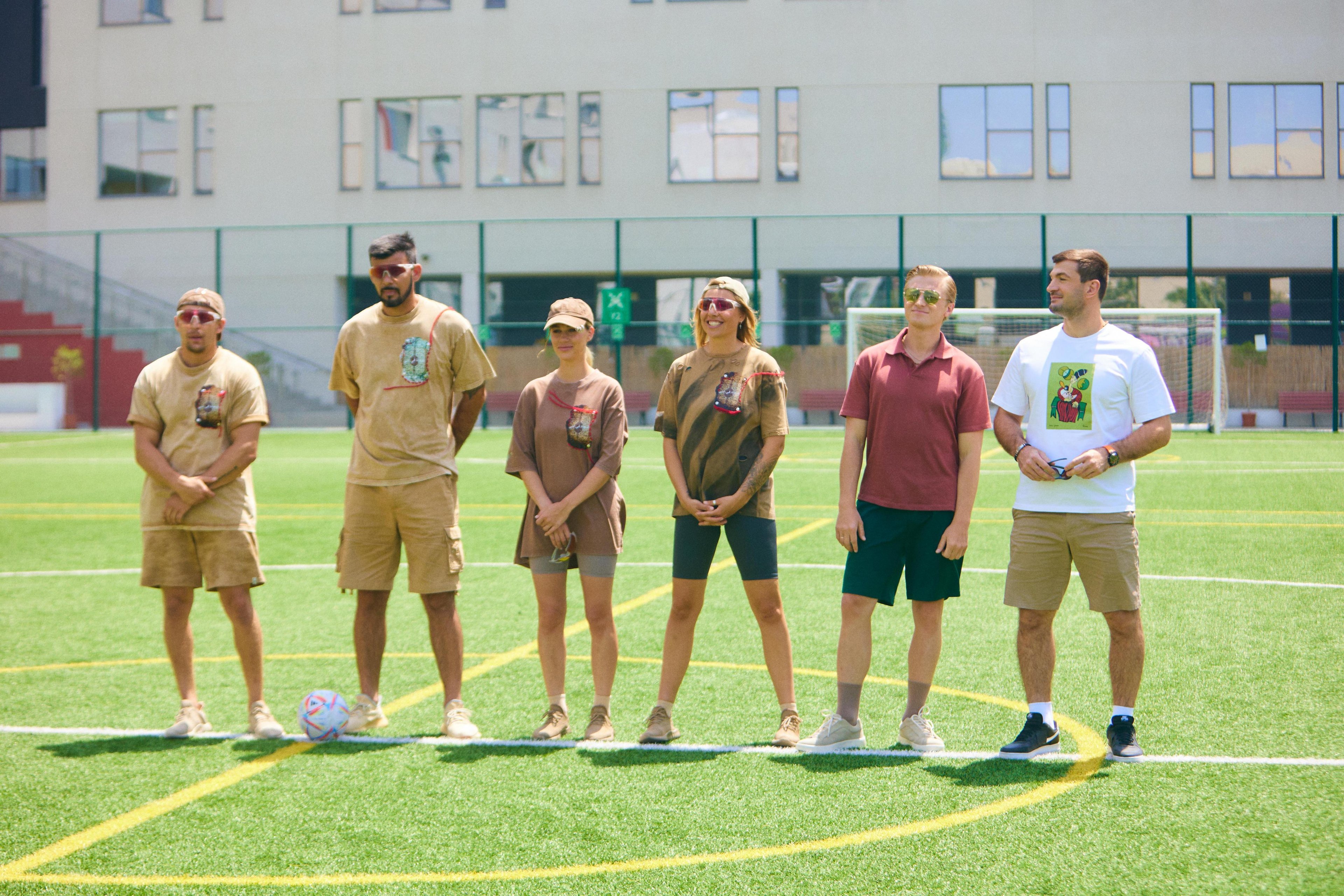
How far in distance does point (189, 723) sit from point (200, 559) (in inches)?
27.9

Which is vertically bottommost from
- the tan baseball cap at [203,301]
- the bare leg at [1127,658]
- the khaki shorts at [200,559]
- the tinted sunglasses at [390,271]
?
the bare leg at [1127,658]

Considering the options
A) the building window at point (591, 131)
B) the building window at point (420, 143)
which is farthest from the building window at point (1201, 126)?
the building window at point (420, 143)

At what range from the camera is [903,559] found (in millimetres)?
5227

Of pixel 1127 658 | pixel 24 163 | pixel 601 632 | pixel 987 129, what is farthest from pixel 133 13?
pixel 1127 658

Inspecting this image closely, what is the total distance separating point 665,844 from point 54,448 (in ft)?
76.2

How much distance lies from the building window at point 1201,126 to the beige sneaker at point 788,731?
30128 mm

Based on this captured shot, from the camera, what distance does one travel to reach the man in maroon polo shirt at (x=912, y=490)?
512cm

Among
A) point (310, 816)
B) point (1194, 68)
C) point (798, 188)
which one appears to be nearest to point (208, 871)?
point (310, 816)

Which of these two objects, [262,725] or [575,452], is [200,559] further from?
[575,452]

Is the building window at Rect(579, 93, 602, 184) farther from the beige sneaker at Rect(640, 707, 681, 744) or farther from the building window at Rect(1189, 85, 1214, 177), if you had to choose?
the beige sneaker at Rect(640, 707, 681, 744)

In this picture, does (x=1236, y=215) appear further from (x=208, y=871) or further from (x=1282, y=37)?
(x=208, y=871)

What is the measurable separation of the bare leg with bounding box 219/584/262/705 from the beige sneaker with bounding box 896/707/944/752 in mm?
2764

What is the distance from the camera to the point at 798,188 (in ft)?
106

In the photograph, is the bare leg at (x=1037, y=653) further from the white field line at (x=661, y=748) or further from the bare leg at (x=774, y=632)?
the bare leg at (x=774, y=632)
